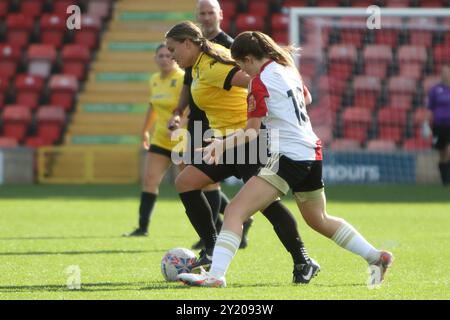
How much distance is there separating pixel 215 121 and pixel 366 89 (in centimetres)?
1360

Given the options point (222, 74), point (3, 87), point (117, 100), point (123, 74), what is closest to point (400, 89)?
point (117, 100)

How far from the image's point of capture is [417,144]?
20.7 metres

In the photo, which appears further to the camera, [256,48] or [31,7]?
[31,7]

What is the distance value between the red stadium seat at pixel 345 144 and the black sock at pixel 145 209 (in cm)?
937

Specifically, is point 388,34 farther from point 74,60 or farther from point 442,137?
point 74,60

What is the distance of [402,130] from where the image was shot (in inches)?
822

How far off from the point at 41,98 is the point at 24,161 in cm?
284

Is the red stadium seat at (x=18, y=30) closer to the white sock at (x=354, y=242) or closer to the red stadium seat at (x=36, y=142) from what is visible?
the red stadium seat at (x=36, y=142)

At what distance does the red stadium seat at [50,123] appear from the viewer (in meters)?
21.8

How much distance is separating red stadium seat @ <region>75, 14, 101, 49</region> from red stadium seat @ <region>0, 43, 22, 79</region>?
1.40 metres

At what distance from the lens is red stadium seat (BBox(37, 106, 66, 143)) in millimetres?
21797
